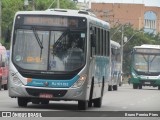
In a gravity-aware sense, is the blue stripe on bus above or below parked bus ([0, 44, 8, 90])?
above

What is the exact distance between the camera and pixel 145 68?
64062mm

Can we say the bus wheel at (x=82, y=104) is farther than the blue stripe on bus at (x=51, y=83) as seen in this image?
Yes

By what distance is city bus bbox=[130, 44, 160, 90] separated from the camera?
63.5 meters

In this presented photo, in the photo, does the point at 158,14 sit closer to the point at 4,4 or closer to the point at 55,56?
the point at 4,4

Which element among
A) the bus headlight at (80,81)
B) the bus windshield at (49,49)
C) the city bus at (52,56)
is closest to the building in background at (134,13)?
the city bus at (52,56)

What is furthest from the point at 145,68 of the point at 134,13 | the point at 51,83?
the point at 134,13

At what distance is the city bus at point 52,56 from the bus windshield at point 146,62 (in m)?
38.1

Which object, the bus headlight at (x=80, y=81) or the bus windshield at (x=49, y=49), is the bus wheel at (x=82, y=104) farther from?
the bus windshield at (x=49, y=49)

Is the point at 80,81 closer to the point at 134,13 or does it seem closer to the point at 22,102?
the point at 22,102

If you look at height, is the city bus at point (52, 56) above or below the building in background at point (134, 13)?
above

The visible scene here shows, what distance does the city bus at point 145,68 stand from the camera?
63500 millimetres

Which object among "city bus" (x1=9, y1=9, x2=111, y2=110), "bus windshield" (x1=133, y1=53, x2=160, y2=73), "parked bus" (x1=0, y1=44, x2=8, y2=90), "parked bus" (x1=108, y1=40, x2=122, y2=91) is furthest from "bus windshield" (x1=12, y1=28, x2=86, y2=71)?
"bus windshield" (x1=133, y1=53, x2=160, y2=73)

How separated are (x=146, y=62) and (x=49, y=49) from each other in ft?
129

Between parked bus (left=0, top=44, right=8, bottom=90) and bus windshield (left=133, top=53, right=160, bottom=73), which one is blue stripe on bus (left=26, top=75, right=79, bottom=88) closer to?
parked bus (left=0, top=44, right=8, bottom=90)
